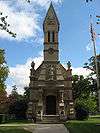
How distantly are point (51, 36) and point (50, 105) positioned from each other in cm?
1076

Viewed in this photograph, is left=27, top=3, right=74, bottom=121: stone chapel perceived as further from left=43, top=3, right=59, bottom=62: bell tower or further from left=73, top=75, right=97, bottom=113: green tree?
left=73, top=75, right=97, bottom=113: green tree

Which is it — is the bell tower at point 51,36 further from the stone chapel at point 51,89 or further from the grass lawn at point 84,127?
the grass lawn at point 84,127

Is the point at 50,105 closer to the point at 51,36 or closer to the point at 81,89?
the point at 51,36

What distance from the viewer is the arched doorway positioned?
3984 cm

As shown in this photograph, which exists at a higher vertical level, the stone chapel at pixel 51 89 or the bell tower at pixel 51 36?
the bell tower at pixel 51 36

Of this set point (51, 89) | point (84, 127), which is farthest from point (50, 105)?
point (84, 127)

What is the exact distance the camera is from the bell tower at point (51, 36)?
4272 cm

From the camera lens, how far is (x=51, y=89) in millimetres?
39844

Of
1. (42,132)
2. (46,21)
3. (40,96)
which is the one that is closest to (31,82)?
(40,96)

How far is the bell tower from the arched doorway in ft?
18.9

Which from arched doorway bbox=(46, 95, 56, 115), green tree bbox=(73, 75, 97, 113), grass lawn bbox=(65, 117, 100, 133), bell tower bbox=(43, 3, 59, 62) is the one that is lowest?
grass lawn bbox=(65, 117, 100, 133)

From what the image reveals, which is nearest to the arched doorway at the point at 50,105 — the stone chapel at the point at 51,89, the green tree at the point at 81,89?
the stone chapel at the point at 51,89

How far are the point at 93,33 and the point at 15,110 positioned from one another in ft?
71.6

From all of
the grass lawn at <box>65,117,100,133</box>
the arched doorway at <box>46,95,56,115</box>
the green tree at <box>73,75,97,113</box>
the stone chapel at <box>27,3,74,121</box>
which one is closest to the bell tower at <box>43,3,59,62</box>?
the stone chapel at <box>27,3,74,121</box>
